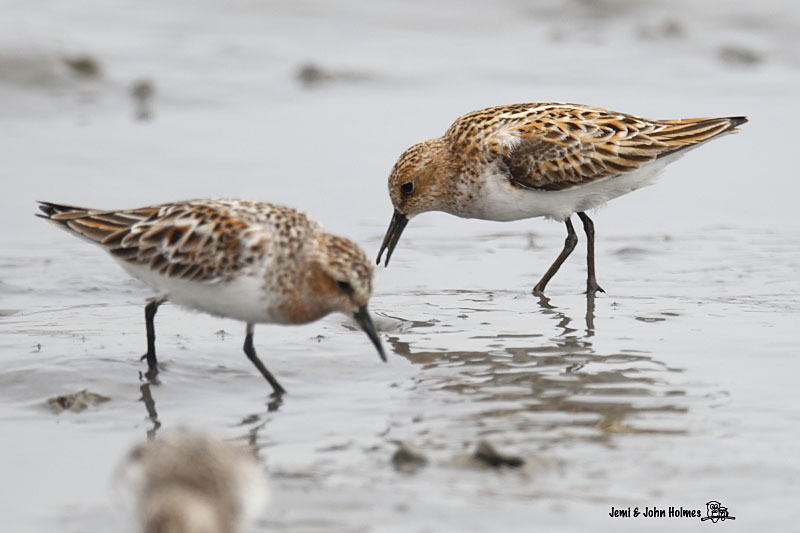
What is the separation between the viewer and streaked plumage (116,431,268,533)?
4.48 meters

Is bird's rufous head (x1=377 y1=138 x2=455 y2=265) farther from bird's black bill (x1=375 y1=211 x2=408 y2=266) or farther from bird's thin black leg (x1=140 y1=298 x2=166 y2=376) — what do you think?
Answer: bird's thin black leg (x1=140 y1=298 x2=166 y2=376)

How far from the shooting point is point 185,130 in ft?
51.0

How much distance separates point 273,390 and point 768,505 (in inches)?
Answer: 124

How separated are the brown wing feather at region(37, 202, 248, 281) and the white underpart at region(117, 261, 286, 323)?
0.20ft

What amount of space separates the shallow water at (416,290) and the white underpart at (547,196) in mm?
592

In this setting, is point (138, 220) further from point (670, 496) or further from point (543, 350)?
point (670, 496)

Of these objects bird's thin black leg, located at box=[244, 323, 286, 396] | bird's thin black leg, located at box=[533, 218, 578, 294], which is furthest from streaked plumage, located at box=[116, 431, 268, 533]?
bird's thin black leg, located at box=[533, 218, 578, 294]

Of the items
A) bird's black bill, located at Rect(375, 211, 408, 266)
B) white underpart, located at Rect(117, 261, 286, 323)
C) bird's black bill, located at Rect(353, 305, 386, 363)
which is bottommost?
bird's black bill, located at Rect(353, 305, 386, 363)

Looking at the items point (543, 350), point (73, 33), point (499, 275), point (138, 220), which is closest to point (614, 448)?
point (543, 350)

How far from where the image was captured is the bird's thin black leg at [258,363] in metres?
7.79

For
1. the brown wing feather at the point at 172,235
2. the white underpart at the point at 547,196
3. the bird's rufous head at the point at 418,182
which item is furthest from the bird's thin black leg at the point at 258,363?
the white underpart at the point at 547,196

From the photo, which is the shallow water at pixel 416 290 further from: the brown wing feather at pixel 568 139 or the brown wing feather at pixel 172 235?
the brown wing feather at pixel 568 139

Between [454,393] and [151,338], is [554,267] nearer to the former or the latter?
[454,393]

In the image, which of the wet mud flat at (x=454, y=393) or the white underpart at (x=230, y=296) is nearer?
the wet mud flat at (x=454, y=393)
